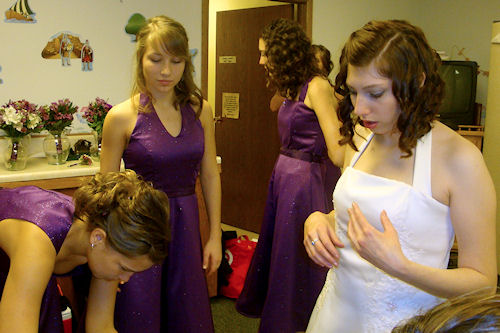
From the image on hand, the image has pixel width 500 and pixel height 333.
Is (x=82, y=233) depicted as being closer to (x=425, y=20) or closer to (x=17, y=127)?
(x=17, y=127)

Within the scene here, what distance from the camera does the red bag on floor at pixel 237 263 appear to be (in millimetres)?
3387

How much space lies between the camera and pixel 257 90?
15.1 ft

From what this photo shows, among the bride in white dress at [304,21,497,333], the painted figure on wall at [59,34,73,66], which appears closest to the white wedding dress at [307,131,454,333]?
the bride in white dress at [304,21,497,333]

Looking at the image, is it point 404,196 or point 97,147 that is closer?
point 404,196

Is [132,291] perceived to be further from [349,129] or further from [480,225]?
[480,225]

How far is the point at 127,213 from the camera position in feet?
4.65

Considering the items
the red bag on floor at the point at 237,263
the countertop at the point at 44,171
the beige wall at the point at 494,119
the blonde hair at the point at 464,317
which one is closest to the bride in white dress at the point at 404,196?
the blonde hair at the point at 464,317

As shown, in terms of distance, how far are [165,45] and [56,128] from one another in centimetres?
118

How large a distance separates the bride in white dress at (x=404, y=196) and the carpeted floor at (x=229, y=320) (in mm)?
1661

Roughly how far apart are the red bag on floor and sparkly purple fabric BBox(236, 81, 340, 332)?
0.63m

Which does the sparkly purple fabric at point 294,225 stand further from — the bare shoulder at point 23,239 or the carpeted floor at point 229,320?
the bare shoulder at point 23,239

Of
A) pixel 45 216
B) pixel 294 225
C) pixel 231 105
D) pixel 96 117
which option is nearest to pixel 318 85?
pixel 294 225

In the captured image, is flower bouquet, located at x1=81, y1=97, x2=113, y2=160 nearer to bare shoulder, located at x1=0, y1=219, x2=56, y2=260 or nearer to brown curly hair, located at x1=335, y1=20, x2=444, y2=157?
bare shoulder, located at x1=0, y1=219, x2=56, y2=260

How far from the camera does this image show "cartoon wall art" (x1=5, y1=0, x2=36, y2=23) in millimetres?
2906
